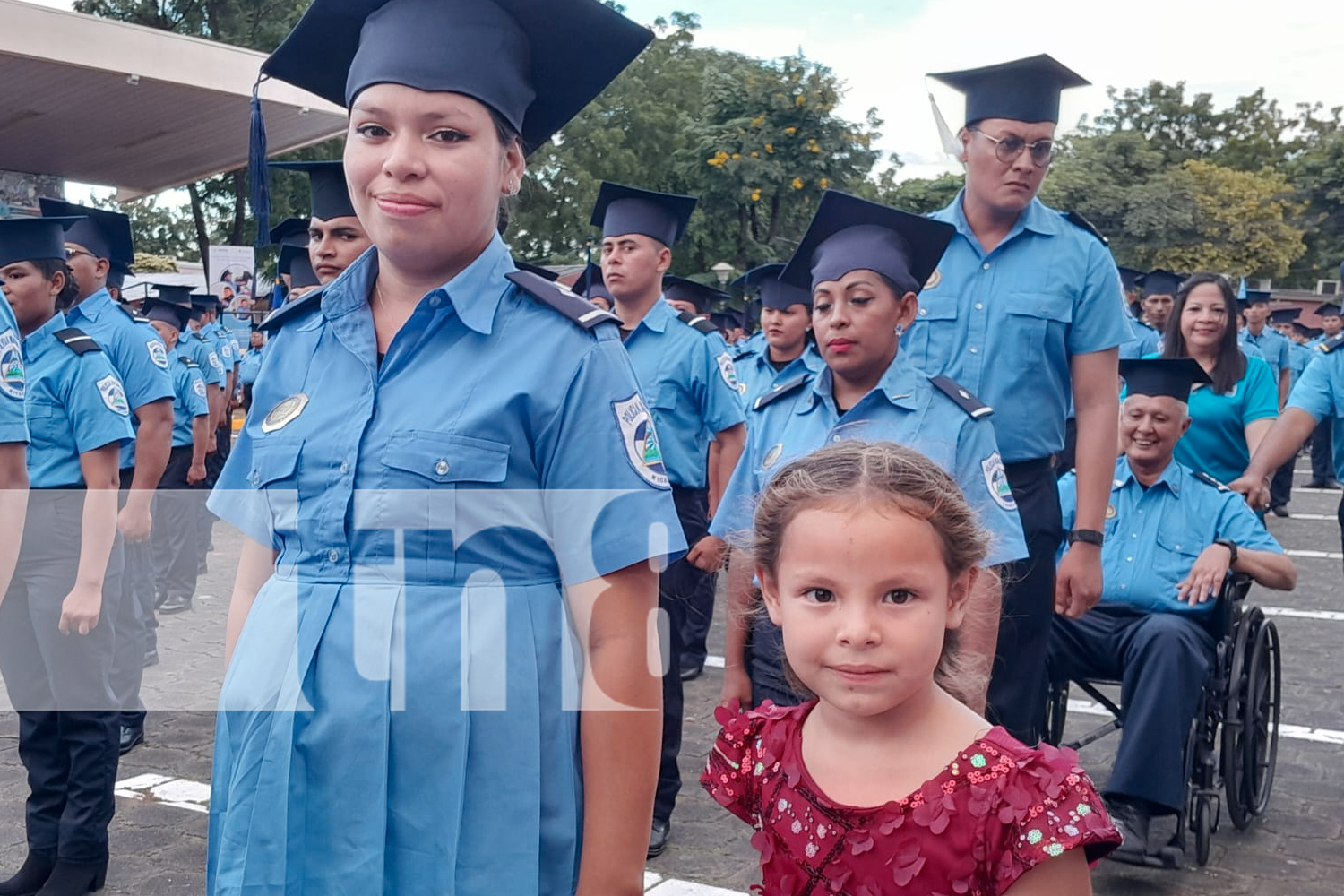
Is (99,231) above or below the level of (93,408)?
above

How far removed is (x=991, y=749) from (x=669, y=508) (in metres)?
0.53

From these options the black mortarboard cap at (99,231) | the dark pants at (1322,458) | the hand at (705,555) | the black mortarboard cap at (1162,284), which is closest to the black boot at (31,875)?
the hand at (705,555)

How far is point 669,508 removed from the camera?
5.93 feet

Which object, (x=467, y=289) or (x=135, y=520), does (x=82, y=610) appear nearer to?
(x=135, y=520)

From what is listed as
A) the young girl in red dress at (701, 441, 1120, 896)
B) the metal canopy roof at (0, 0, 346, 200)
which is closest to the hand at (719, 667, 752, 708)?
the young girl in red dress at (701, 441, 1120, 896)

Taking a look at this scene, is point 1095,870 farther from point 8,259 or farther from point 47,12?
point 47,12

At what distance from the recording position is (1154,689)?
434 cm

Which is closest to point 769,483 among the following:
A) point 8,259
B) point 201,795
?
point 8,259

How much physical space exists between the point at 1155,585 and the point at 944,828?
10.5 feet

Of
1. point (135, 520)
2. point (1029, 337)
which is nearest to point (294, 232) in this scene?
point (135, 520)

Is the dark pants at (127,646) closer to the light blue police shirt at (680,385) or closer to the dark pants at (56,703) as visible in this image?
the dark pants at (56,703)

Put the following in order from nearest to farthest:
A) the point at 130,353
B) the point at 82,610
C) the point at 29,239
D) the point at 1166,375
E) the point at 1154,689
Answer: the point at 82,610, the point at 1154,689, the point at 29,239, the point at 1166,375, the point at 130,353

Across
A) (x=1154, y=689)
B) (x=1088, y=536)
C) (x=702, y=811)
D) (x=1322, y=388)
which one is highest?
(x=1322, y=388)

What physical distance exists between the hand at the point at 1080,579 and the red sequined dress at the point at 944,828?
2.02 metres
